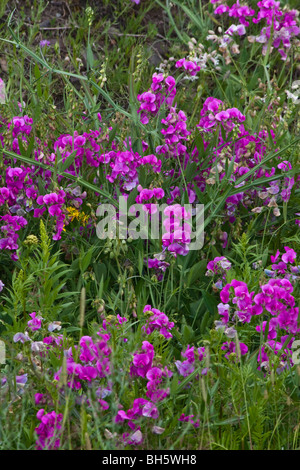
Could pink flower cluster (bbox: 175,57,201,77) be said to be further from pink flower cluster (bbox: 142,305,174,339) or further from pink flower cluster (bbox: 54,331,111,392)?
pink flower cluster (bbox: 54,331,111,392)

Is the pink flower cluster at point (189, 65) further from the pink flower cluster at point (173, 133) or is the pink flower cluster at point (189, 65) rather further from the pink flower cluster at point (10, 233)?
the pink flower cluster at point (10, 233)

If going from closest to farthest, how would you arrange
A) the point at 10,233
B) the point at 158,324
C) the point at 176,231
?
1. the point at 158,324
2. the point at 176,231
3. the point at 10,233

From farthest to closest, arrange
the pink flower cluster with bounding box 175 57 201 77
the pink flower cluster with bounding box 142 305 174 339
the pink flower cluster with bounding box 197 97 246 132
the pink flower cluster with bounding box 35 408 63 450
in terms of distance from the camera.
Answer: the pink flower cluster with bounding box 175 57 201 77
the pink flower cluster with bounding box 197 97 246 132
the pink flower cluster with bounding box 142 305 174 339
the pink flower cluster with bounding box 35 408 63 450

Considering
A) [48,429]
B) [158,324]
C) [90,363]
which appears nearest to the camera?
[48,429]

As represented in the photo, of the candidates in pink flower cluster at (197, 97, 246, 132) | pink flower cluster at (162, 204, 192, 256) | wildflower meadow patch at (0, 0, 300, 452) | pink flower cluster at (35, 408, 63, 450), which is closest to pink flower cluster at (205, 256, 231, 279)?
wildflower meadow patch at (0, 0, 300, 452)

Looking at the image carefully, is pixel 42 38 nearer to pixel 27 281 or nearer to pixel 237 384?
pixel 27 281

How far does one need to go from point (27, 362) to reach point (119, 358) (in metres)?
0.29

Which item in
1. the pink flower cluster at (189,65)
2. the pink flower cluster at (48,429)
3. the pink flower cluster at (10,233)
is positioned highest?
the pink flower cluster at (189,65)

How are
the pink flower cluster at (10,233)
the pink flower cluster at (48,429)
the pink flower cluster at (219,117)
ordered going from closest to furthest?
the pink flower cluster at (48,429) < the pink flower cluster at (10,233) < the pink flower cluster at (219,117)

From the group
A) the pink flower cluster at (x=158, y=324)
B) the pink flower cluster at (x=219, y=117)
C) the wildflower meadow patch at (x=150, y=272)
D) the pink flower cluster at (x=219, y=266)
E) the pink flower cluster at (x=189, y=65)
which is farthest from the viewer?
the pink flower cluster at (x=189, y=65)

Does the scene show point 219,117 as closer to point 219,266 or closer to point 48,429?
point 219,266

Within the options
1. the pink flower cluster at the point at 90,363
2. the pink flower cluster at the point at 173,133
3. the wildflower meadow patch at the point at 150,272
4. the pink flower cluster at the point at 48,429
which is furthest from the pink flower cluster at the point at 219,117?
the pink flower cluster at the point at 48,429

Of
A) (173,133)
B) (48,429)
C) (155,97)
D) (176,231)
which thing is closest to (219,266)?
(176,231)

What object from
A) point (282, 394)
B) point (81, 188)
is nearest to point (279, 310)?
point (282, 394)
